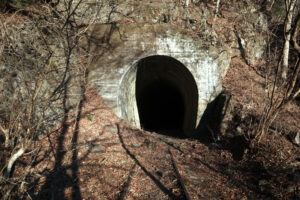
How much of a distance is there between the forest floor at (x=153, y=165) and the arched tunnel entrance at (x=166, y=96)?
310cm

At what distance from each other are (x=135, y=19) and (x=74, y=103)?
5200 millimetres

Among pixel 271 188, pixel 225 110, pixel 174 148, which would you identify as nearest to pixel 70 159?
pixel 174 148

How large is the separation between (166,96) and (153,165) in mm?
10438

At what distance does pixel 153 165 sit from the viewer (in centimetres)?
648

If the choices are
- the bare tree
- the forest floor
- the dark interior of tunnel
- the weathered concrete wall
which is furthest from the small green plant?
the bare tree

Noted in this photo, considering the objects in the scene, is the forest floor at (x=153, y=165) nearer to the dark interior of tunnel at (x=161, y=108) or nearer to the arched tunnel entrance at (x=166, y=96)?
the arched tunnel entrance at (x=166, y=96)

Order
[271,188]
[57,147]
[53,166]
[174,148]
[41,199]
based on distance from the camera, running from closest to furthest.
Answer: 1. [41,199]
2. [271,188]
3. [53,166]
4. [57,147]
5. [174,148]

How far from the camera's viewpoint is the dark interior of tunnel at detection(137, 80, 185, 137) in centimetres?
1458

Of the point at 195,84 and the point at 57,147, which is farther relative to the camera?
the point at 195,84

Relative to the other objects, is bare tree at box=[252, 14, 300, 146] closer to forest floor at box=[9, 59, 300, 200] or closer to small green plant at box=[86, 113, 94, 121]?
forest floor at box=[9, 59, 300, 200]

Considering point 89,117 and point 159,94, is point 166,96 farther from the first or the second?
point 89,117

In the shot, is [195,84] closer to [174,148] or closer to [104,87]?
[174,148]

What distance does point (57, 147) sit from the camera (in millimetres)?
6426

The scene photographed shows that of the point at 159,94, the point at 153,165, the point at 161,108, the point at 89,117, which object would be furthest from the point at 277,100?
the point at 161,108
